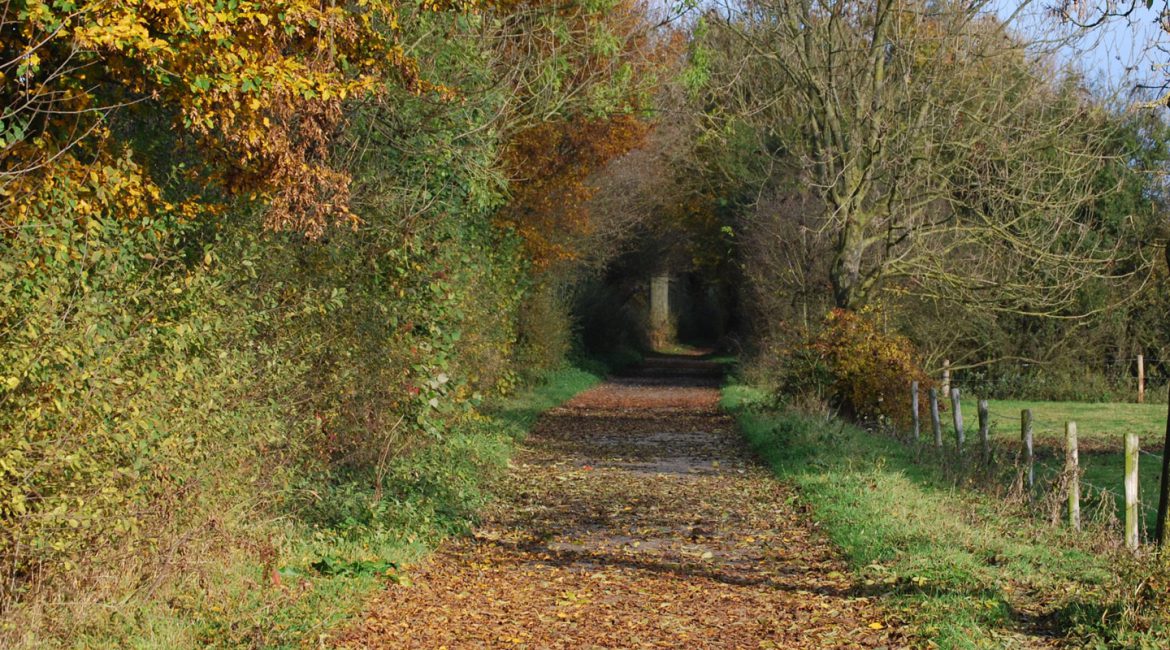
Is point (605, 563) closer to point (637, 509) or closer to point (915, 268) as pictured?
point (637, 509)

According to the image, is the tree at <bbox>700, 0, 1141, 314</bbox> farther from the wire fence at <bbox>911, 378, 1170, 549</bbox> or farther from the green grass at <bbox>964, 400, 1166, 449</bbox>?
the wire fence at <bbox>911, 378, 1170, 549</bbox>

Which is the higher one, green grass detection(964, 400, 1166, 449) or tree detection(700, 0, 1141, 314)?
tree detection(700, 0, 1141, 314)

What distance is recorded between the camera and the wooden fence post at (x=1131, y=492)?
916cm

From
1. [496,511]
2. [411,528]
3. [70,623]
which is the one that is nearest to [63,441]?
[70,623]

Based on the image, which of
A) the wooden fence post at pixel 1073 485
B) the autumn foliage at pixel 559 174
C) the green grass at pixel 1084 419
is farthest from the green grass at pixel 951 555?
the autumn foliage at pixel 559 174

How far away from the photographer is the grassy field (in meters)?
15.4

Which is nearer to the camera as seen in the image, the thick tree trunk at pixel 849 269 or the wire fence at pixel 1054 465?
the wire fence at pixel 1054 465

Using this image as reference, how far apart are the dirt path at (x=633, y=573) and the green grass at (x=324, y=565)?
244 mm

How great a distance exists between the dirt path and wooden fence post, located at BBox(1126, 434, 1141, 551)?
7.54ft

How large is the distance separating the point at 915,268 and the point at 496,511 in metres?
12.4

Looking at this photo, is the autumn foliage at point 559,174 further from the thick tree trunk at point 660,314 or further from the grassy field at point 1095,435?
the thick tree trunk at point 660,314

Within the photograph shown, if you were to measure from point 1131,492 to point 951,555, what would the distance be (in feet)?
5.21

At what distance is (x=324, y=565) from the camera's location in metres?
8.73

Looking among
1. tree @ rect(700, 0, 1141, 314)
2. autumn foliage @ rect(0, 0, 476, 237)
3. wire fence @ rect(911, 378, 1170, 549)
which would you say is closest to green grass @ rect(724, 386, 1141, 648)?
wire fence @ rect(911, 378, 1170, 549)
